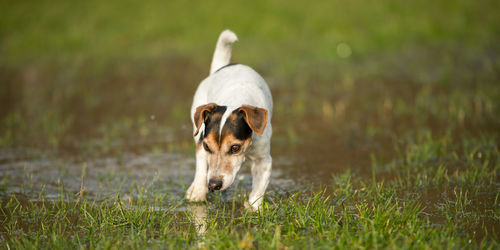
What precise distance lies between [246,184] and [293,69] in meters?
8.28

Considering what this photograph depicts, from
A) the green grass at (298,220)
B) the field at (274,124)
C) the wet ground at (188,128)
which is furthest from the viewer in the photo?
the wet ground at (188,128)

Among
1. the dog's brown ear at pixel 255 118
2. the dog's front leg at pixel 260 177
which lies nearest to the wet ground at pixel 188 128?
the dog's front leg at pixel 260 177

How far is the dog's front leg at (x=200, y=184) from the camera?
6.03m

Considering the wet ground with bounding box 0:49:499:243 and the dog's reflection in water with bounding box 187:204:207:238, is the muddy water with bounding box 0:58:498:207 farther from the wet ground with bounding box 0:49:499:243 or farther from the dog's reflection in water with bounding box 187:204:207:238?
the dog's reflection in water with bounding box 187:204:207:238

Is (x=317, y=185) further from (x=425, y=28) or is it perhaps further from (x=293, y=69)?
(x=425, y=28)

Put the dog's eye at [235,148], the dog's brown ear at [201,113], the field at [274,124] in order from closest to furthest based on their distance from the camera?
1. the field at [274,124]
2. the dog's eye at [235,148]
3. the dog's brown ear at [201,113]

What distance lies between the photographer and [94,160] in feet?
27.0

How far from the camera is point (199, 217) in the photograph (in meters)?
5.38

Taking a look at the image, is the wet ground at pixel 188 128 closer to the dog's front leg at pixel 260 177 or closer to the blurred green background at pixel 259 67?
the blurred green background at pixel 259 67

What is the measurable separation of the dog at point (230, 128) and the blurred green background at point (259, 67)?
8.55ft

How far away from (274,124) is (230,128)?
17.8 feet

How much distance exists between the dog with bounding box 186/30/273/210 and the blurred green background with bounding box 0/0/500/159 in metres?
2.61

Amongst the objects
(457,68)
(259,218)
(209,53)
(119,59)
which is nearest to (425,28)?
(457,68)

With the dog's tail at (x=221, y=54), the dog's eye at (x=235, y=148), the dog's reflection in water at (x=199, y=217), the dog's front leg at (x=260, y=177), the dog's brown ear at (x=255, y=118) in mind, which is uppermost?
the dog's tail at (x=221, y=54)
